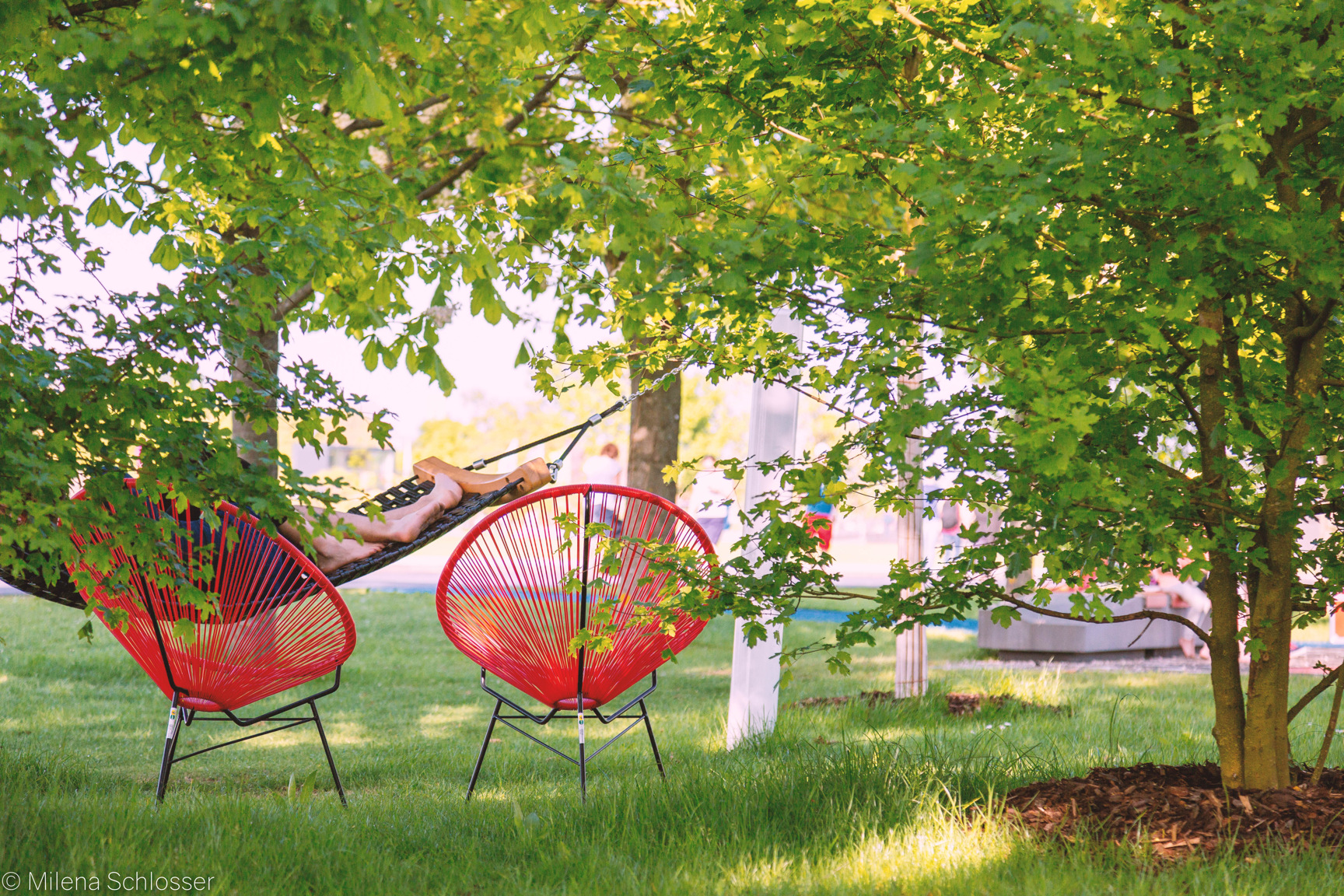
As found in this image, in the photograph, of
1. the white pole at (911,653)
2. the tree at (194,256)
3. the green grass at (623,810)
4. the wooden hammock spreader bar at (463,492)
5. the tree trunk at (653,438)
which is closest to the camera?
the tree at (194,256)

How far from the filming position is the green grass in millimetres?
2377

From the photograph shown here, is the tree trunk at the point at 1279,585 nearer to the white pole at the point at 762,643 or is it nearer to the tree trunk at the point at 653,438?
the white pole at the point at 762,643

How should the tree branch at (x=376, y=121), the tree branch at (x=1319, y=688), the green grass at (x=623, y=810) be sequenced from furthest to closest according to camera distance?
1. the tree branch at (x=376, y=121)
2. the tree branch at (x=1319, y=688)
3. the green grass at (x=623, y=810)

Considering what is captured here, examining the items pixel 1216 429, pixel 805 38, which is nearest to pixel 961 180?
pixel 805 38

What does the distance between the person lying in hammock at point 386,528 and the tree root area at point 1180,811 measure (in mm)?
2514

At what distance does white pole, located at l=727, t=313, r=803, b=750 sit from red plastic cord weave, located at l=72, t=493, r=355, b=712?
1.53 metres

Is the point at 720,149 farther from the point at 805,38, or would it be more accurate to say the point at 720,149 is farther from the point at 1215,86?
the point at 1215,86

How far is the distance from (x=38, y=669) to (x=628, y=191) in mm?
5998

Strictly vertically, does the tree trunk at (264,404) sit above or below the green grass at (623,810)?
above

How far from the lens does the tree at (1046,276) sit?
82.2 inches

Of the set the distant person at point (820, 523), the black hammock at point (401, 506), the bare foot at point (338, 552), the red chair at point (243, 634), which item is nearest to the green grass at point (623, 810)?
the red chair at point (243, 634)

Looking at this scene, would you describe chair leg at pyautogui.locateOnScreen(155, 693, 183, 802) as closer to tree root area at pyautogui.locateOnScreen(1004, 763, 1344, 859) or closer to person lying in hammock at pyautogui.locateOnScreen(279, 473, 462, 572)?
person lying in hammock at pyautogui.locateOnScreen(279, 473, 462, 572)

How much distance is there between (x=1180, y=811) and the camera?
257 centimetres

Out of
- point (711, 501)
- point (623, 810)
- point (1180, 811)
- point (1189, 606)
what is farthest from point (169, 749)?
point (1189, 606)
